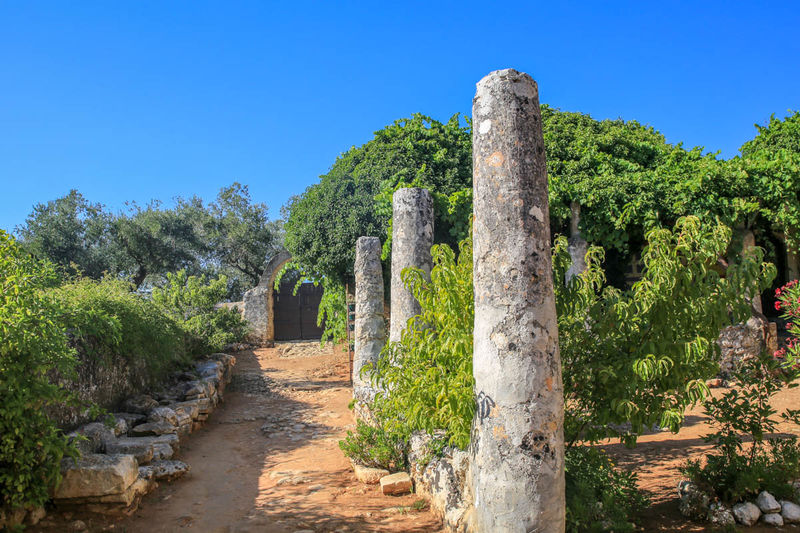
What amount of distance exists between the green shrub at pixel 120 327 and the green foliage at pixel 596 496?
4.69 metres

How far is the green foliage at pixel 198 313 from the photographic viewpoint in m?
12.7

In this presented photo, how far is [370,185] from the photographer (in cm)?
1277

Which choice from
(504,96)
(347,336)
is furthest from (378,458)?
(347,336)

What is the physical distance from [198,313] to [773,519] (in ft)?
43.9

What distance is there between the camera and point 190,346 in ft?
39.8

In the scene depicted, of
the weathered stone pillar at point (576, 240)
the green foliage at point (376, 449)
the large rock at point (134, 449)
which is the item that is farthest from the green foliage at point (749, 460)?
the weathered stone pillar at point (576, 240)

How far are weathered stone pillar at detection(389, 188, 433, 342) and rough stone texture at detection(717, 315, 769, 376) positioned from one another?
680 centimetres

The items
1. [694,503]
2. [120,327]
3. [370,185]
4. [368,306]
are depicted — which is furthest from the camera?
[370,185]

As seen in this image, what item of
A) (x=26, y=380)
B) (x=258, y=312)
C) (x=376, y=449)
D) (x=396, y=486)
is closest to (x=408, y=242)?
(x=376, y=449)

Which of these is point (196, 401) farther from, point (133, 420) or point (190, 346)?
point (190, 346)

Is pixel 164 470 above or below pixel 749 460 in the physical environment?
below

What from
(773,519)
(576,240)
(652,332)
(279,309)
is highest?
(576,240)

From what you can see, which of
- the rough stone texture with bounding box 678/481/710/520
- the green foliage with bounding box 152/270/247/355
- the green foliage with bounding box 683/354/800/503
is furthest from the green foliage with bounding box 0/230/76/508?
the green foliage with bounding box 152/270/247/355

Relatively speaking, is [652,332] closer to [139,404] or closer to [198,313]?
[139,404]
